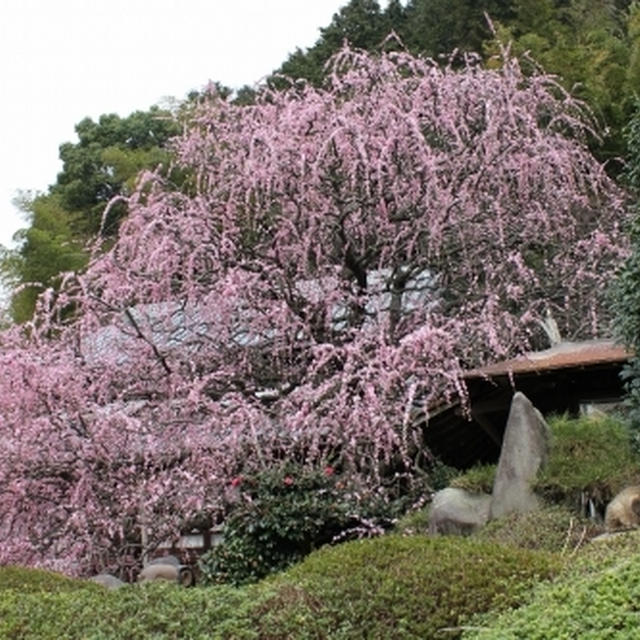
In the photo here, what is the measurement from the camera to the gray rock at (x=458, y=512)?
8.66 metres

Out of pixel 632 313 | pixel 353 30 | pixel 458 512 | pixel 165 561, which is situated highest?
pixel 353 30

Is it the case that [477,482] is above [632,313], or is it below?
below

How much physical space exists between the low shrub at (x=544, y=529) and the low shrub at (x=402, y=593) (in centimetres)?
164

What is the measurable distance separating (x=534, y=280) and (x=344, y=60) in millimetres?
3168

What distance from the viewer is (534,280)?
35.1ft

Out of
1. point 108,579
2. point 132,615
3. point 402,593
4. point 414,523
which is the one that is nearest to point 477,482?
point 414,523

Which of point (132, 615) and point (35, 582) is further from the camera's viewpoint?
point (35, 582)

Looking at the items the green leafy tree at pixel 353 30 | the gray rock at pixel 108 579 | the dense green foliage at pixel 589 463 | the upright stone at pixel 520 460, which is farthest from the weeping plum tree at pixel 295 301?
the green leafy tree at pixel 353 30

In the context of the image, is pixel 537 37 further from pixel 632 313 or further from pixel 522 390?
pixel 632 313

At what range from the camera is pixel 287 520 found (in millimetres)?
8984

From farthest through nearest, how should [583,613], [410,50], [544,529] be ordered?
1. [410,50]
2. [544,529]
3. [583,613]

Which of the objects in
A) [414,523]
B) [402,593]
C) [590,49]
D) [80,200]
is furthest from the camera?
[80,200]

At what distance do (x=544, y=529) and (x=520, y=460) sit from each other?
36.2 inches

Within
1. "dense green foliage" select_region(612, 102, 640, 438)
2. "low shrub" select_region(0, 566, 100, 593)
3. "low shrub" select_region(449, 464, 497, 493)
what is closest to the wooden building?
"low shrub" select_region(449, 464, 497, 493)
